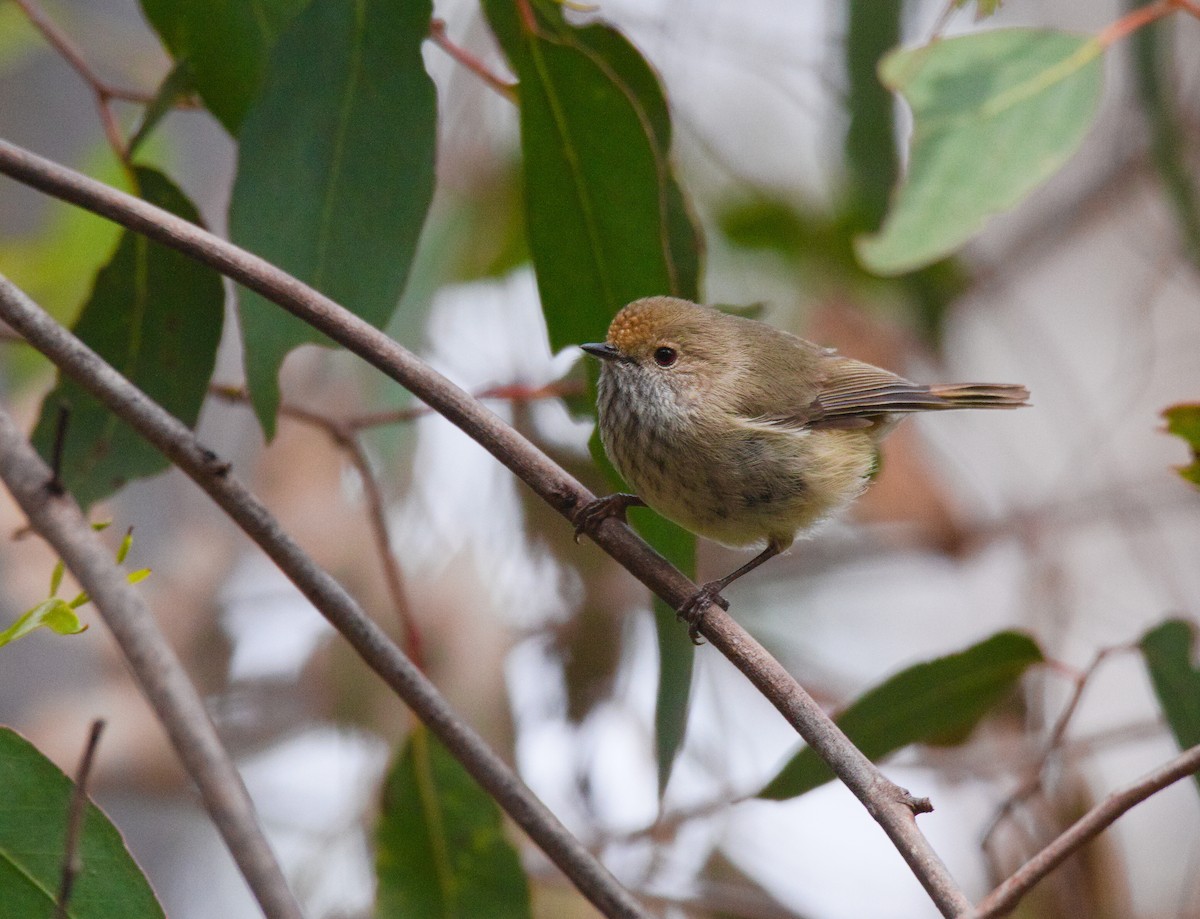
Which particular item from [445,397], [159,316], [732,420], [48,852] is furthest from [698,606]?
[159,316]

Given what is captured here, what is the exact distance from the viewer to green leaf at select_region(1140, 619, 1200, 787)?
2.62m

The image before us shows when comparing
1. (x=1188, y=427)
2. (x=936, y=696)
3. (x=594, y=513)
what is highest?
(x=1188, y=427)

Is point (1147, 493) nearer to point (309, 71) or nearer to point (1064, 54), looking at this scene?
point (1064, 54)

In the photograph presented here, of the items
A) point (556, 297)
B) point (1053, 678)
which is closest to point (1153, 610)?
point (1053, 678)

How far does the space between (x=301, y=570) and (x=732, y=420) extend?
1379 millimetres

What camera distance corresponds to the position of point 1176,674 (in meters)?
2.66

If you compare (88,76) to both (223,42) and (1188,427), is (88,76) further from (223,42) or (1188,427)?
(1188,427)

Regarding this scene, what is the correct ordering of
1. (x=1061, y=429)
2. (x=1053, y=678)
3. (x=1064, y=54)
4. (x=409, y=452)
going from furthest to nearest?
(x=1061, y=429) < (x=1053, y=678) < (x=409, y=452) < (x=1064, y=54)

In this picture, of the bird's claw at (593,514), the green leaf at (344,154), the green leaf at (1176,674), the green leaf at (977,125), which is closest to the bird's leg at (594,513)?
the bird's claw at (593,514)

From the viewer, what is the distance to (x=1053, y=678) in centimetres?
482

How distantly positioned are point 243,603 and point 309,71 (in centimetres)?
279

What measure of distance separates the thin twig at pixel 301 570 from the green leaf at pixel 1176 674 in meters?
1.59

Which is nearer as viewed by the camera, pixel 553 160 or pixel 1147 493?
pixel 553 160

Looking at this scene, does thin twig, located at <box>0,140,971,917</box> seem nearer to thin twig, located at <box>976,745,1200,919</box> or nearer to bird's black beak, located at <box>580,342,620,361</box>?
thin twig, located at <box>976,745,1200,919</box>
